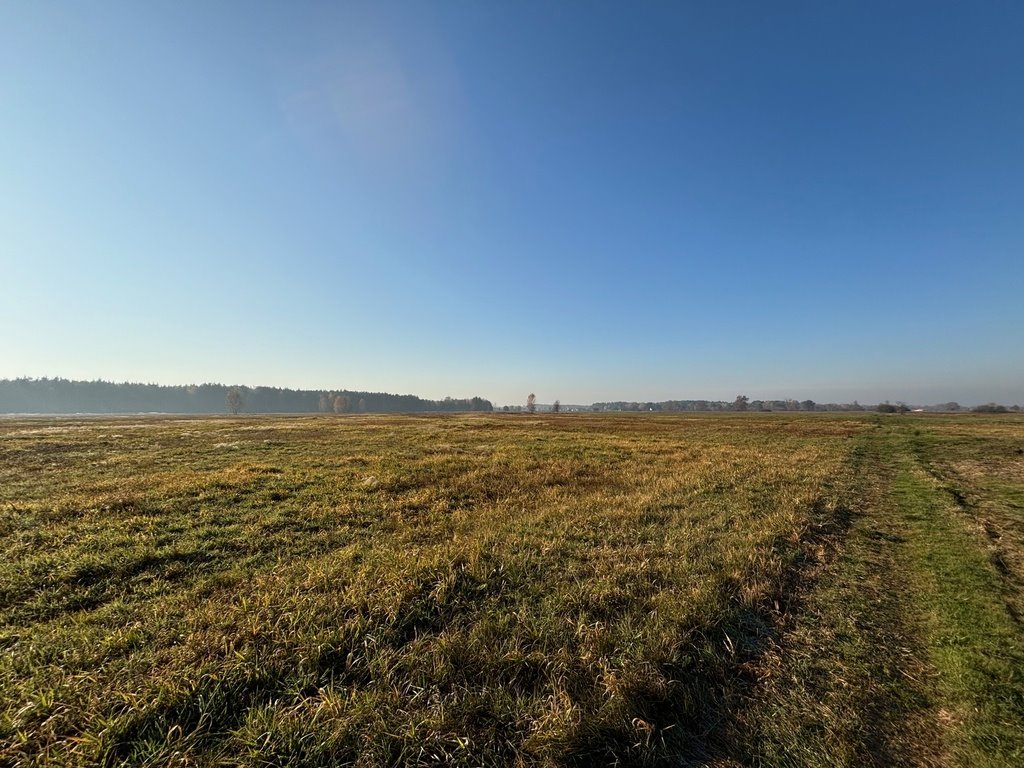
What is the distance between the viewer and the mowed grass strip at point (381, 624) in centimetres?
389

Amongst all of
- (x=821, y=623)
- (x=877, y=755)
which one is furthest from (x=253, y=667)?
(x=821, y=623)

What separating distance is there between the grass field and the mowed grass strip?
4 centimetres

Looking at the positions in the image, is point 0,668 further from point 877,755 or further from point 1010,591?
point 1010,591

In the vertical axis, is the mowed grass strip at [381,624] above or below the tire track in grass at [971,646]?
above

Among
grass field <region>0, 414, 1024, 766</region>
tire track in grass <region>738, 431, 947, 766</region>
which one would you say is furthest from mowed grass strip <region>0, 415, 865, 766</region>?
tire track in grass <region>738, 431, 947, 766</region>

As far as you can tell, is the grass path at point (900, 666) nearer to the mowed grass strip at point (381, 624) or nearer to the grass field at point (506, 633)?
the grass field at point (506, 633)

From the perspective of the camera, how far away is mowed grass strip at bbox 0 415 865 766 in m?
3.89

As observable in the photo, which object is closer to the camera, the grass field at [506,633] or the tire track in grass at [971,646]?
the grass field at [506,633]

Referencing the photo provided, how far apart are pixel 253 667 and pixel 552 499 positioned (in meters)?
10.00

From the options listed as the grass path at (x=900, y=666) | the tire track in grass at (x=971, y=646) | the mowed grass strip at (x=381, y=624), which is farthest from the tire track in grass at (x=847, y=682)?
the mowed grass strip at (x=381, y=624)

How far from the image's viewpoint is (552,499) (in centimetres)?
1361

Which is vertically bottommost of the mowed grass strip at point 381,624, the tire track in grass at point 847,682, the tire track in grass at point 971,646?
the tire track in grass at point 847,682

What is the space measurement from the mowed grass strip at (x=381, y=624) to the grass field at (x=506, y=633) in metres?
0.04

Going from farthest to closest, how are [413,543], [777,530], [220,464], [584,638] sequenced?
[220,464] < [777,530] < [413,543] < [584,638]
